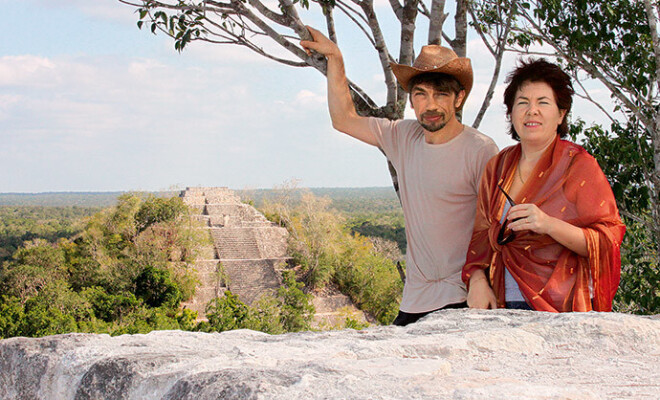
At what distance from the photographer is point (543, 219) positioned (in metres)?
1.94

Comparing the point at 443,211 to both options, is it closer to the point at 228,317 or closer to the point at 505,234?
the point at 505,234

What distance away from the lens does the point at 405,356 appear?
58.9 inches

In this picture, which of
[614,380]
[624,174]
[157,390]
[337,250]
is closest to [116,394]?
[157,390]

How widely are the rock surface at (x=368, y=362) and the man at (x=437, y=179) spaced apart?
46 centimetres

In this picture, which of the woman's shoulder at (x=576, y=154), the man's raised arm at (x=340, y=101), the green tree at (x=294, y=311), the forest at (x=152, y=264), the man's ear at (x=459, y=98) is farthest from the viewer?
the forest at (x=152, y=264)

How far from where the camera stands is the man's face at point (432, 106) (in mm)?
2400

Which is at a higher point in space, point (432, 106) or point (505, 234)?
point (432, 106)

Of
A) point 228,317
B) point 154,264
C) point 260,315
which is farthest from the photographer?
point 154,264

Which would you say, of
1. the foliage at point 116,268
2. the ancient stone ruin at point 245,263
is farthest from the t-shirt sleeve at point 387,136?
the ancient stone ruin at point 245,263

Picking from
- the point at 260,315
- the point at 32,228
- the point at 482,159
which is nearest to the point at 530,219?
the point at 482,159

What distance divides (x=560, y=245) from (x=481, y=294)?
315 mm

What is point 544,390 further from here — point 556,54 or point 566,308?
point 556,54

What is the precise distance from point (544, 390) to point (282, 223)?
2922 cm

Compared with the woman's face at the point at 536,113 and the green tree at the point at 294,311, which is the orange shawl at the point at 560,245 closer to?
the woman's face at the point at 536,113
